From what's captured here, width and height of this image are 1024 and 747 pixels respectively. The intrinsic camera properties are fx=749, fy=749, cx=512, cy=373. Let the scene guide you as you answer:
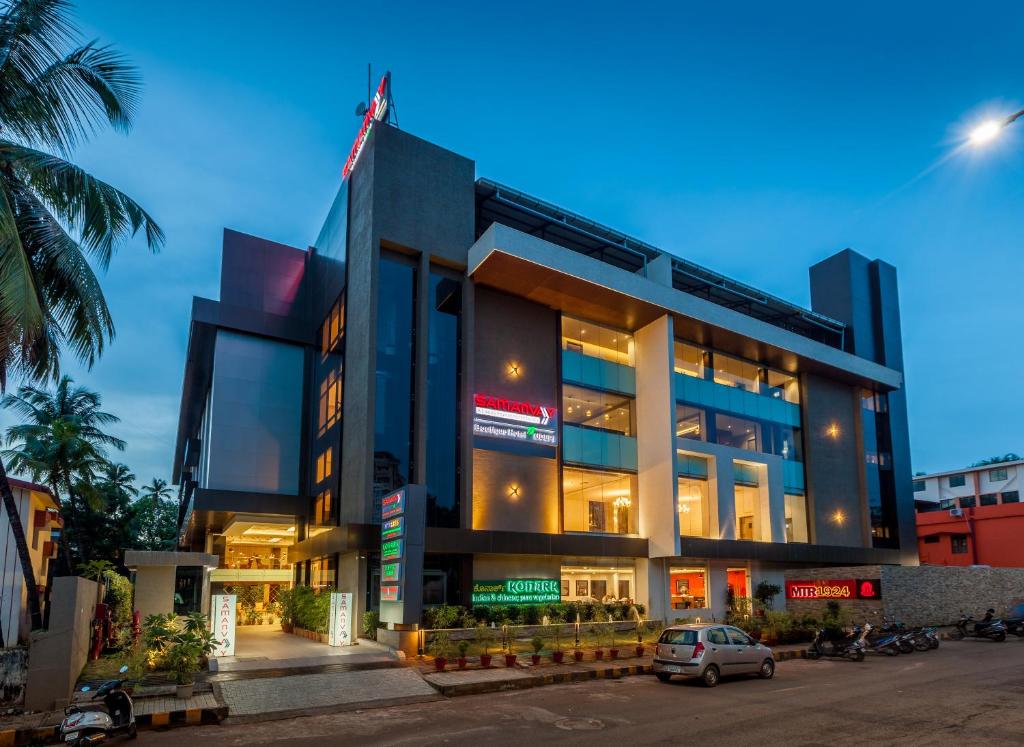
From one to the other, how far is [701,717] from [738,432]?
2628 centimetres

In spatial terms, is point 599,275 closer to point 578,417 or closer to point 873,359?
point 578,417

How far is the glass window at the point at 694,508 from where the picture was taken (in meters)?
35.8

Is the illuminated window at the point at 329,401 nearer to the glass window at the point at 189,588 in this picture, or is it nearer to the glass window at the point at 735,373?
the glass window at the point at 189,588

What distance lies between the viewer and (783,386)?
42188mm

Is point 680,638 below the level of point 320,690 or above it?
above

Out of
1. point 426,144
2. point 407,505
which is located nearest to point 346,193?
point 426,144

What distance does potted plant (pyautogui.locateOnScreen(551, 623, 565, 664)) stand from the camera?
70.7ft

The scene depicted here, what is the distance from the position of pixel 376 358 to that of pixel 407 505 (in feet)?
23.3

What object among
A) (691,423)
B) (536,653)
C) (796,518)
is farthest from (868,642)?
(796,518)

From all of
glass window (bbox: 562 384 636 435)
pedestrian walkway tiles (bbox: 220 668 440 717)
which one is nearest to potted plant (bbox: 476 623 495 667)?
pedestrian walkway tiles (bbox: 220 668 440 717)

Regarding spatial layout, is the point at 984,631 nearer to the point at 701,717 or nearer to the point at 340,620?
the point at 701,717

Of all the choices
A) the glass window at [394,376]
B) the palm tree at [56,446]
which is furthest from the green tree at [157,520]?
the glass window at [394,376]

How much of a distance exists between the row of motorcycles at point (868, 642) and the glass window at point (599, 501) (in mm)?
10194

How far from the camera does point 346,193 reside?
109ft
